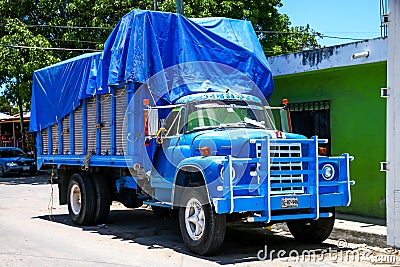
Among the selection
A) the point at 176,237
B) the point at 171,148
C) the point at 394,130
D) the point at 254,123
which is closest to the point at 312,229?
the point at 254,123

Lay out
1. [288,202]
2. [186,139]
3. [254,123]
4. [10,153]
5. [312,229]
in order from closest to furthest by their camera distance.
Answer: [288,202] → [186,139] → [312,229] → [254,123] → [10,153]

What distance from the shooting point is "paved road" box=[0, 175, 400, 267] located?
8.73 metres

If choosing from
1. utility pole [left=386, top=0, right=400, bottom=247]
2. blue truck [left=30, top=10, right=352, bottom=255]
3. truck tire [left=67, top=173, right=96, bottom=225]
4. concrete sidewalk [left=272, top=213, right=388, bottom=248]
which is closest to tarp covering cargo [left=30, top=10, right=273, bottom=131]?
blue truck [left=30, top=10, right=352, bottom=255]

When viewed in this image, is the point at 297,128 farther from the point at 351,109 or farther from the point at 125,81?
the point at 125,81

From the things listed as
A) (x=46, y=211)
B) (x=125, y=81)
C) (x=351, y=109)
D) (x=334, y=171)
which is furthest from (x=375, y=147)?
(x=46, y=211)

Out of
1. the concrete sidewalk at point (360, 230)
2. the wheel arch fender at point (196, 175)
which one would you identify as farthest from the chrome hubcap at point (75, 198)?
the concrete sidewalk at point (360, 230)

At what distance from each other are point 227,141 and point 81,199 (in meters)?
4.70

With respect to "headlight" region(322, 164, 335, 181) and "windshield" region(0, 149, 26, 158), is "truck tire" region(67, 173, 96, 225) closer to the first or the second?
"headlight" region(322, 164, 335, 181)

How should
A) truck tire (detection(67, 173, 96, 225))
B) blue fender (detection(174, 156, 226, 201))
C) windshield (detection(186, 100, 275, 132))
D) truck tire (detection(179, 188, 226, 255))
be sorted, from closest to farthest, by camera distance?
blue fender (detection(174, 156, 226, 201)) → truck tire (detection(179, 188, 226, 255)) → windshield (detection(186, 100, 275, 132)) → truck tire (detection(67, 173, 96, 225))

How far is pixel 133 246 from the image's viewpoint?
397 inches

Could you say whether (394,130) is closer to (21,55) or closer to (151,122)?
(151,122)

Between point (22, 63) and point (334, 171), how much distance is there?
683 inches

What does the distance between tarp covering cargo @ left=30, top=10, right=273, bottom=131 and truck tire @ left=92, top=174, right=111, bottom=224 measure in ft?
6.36

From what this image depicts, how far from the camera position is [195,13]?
80.6 ft
